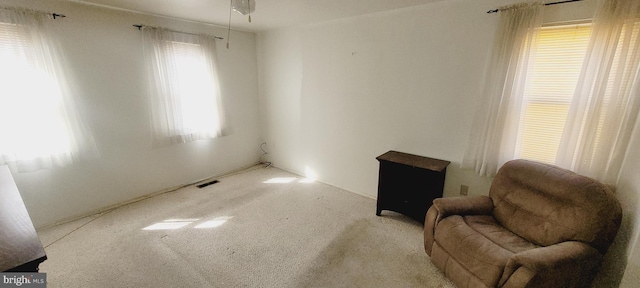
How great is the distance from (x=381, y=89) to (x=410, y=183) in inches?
Result: 44.7

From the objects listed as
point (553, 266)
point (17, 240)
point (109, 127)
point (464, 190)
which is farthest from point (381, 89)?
point (109, 127)

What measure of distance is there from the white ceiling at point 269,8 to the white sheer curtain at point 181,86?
0.29 metres

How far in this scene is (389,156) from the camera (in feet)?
8.98

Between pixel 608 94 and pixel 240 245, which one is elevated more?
pixel 608 94

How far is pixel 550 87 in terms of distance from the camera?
199 centimetres

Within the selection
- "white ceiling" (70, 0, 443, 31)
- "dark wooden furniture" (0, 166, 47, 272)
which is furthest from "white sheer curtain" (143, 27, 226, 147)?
"dark wooden furniture" (0, 166, 47, 272)

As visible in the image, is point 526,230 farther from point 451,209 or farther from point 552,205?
point 451,209

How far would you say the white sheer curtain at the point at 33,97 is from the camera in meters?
2.11

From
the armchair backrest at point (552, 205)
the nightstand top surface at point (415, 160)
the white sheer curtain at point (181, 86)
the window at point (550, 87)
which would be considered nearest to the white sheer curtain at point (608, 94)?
the window at point (550, 87)

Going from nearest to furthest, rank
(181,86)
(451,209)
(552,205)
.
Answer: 1. (552,205)
2. (451,209)
3. (181,86)

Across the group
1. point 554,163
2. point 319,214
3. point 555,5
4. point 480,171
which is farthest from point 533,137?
point 319,214

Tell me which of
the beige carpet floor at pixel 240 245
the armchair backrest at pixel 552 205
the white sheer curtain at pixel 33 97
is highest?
the white sheer curtain at pixel 33 97

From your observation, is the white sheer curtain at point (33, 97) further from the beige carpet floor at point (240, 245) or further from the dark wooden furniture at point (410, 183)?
the dark wooden furniture at point (410, 183)

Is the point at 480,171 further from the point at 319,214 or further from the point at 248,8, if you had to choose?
the point at 248,8
